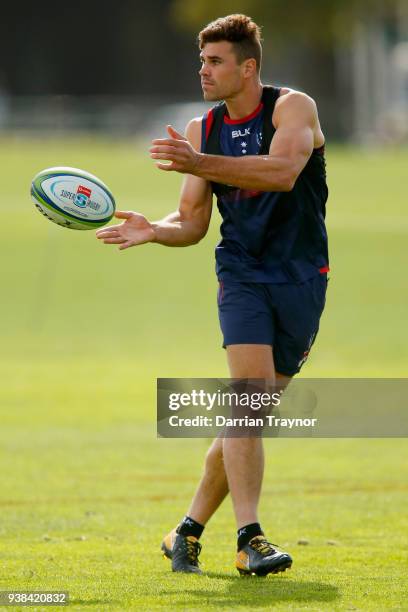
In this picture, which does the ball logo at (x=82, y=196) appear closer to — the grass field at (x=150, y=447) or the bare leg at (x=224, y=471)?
the bare leg at (x=224, y=471)

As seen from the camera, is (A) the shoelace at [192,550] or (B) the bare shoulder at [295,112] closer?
(B) the bare shoulder at [295,112]

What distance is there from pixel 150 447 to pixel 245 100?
4.97 meters

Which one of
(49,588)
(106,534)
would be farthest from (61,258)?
(49,588)

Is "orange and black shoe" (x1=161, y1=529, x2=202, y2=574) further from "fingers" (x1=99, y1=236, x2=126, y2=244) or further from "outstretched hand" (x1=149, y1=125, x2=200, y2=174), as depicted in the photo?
"outstretched hand" (x1=149, y1=125, x2=200, y2=174)

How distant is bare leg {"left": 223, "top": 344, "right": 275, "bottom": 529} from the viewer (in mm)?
6598

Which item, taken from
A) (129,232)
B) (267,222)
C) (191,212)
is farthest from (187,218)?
(267,222)

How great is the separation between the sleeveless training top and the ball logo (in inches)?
26.9

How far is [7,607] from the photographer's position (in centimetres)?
567

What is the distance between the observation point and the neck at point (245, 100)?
6.83m

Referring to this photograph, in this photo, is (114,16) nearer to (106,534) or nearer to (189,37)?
(189,37)

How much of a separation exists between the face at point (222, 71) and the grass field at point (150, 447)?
2.37m

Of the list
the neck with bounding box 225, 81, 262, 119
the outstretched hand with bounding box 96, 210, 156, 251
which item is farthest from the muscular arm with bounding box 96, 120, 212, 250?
the neck with bounding box 225, 81, 262, 119

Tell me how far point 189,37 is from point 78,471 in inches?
2752

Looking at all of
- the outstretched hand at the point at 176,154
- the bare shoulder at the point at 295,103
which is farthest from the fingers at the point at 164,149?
the bare shoulder at the point at 295,103
